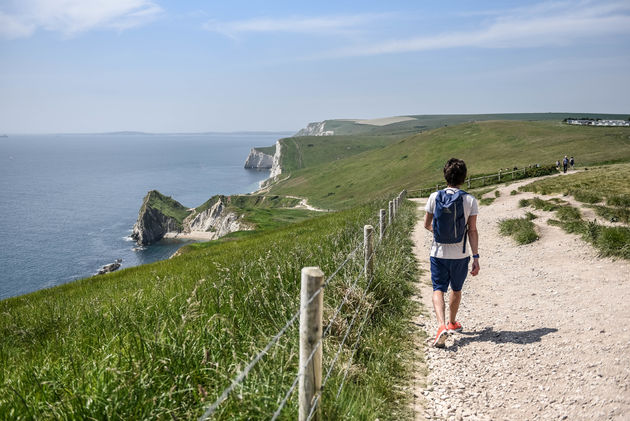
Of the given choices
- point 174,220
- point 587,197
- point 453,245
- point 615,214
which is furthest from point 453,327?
point 174,220

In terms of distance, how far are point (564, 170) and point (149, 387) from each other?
1936 inches

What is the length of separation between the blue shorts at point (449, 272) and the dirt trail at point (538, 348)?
39.2 inches

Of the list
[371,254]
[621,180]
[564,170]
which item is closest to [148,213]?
[564,170]

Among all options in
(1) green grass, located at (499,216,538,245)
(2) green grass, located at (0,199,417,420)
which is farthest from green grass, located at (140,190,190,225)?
(2) green grass, located at (0,199,417,420)

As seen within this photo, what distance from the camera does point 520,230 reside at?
49.4 feet

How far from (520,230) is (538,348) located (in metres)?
9.83

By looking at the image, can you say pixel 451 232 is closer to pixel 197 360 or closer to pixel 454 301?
pixel 454 301

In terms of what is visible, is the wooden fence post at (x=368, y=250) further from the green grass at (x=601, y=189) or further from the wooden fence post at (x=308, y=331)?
the green grass at (x=601, y=189)

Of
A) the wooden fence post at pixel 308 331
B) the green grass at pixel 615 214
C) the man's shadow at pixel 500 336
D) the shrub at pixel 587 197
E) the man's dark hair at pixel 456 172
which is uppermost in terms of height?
the man's dark hair at pixel 456 172

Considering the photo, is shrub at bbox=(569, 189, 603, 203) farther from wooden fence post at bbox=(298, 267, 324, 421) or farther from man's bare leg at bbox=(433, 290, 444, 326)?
wooden fence post at bbox=(298, 267, 324, 421)

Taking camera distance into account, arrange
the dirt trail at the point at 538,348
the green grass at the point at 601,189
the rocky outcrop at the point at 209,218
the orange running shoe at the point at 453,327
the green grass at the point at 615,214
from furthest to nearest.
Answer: the rocky outcrop at the point at 209,218
the green grass at the point at 601,189
the green grass at the point at 615,214
the orange running shoe at the point at 453,327
the dirt trail at the point at 538,348

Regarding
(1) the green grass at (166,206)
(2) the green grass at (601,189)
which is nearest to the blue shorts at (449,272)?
(2) the green grass at (601,189)

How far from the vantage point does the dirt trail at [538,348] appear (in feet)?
15.9

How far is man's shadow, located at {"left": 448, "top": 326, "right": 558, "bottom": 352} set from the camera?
667cm
